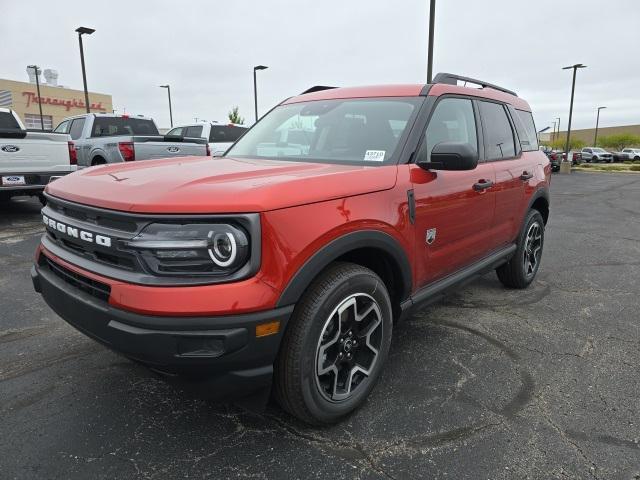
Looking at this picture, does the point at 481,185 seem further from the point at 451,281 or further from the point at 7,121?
the point at 7,121

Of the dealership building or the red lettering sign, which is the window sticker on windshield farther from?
the red lettering sign

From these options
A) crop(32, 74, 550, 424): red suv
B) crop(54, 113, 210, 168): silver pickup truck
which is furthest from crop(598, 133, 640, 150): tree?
crop(32, 74, 550, 424): red suv

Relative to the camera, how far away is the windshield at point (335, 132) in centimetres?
297

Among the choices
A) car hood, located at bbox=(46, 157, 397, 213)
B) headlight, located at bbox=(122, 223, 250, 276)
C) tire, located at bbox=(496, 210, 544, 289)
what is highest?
car hood, located at bbox=(46, 157, 397, 213)

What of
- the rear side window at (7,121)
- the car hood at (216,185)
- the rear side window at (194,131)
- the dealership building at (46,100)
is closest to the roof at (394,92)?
the car hood at (216,185)

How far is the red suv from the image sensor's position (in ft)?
6.32

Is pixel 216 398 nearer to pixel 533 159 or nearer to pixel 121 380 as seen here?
pixel 121 380

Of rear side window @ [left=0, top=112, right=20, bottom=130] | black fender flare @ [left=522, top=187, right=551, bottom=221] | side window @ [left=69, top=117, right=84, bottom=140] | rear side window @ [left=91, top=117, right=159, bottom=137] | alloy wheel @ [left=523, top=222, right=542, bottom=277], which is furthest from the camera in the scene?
side window @ [left=69, top=117, right=84, bottom=140]

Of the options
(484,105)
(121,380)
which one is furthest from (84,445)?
(484,105)

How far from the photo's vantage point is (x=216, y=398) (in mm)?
2062

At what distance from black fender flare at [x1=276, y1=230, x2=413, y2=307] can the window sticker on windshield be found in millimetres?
536

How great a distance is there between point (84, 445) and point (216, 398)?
2.54 ft

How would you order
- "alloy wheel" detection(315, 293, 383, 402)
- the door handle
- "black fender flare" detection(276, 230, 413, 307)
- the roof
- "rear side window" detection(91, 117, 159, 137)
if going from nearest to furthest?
1. "black fender flare" detection(276, 230, 413, 307)
2. "alloy wheel" detection(315, 293, 383, 402)
3. the roof
4. the door handle
5. "rear side window" detection(91, 117, 159, 137)

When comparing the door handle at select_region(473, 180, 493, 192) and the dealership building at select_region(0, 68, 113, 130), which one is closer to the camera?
the door handle at select_region(473, 180, 493, 192)
